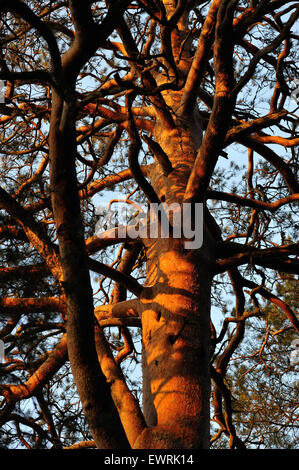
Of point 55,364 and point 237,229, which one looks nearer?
point 55,364

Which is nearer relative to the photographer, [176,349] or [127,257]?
[176,349]

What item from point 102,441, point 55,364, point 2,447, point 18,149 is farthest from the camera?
point 18,149

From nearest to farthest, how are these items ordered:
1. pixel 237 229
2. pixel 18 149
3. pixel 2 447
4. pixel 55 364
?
pixel 2 447
pixel 55 364
pixel 18 149
pixel 237 229

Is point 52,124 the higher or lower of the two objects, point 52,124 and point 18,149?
the lower

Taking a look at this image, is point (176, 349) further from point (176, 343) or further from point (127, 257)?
point (127, 257)

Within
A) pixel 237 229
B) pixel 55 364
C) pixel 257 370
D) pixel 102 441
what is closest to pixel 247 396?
pixel 257 370

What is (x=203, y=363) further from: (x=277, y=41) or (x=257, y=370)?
(x=257, y=370)

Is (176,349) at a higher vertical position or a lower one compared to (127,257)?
lower

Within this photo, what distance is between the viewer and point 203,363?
2.46m

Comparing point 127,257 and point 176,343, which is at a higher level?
point 127,257

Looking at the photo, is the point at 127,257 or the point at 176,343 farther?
the point at 127,257

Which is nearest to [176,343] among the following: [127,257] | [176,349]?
[176,349]
